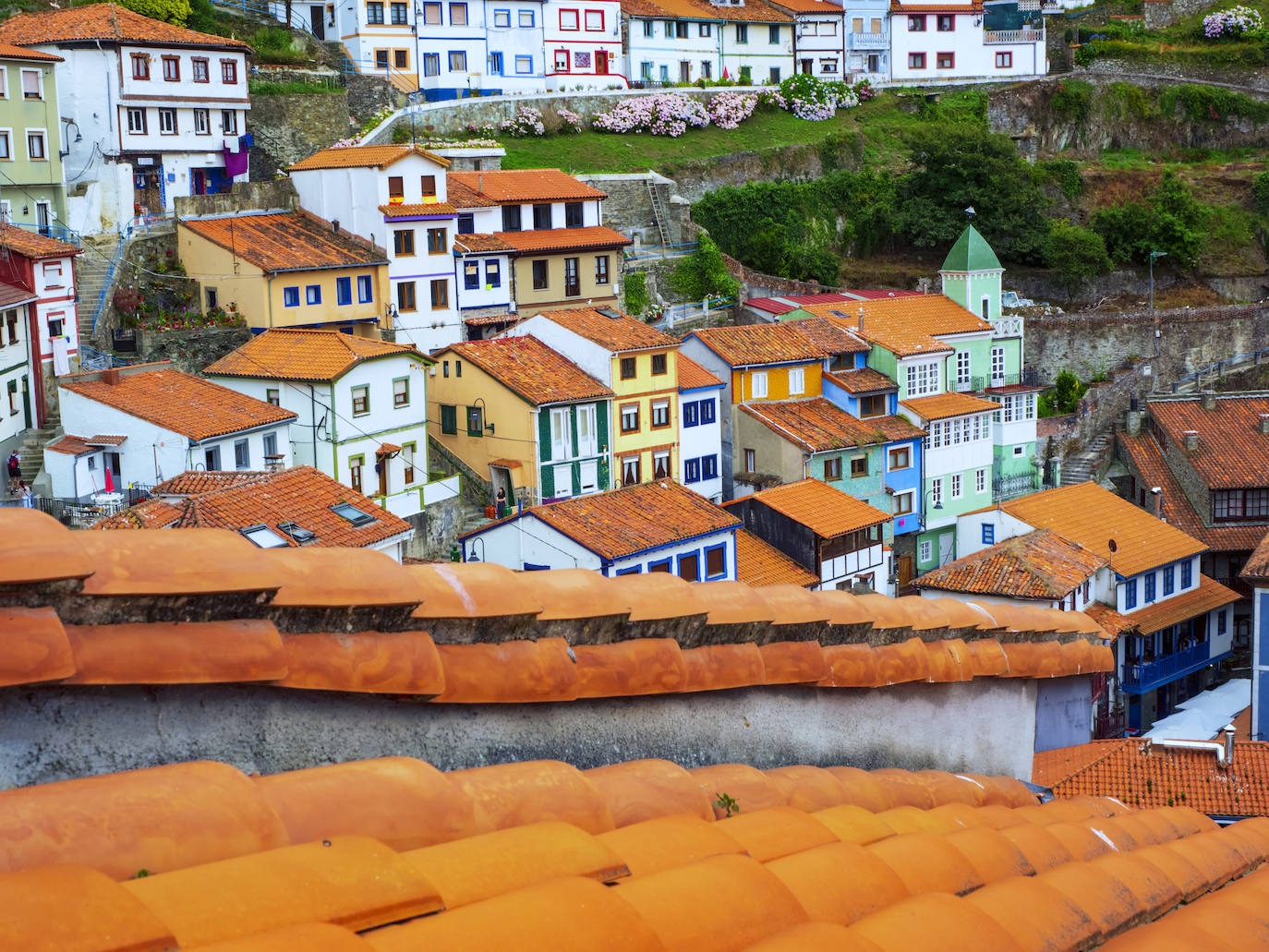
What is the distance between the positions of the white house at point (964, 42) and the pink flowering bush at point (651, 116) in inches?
678

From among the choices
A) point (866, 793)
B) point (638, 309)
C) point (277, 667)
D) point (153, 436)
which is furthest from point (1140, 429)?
point (277, 667)

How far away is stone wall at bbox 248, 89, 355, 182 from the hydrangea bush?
4965cm

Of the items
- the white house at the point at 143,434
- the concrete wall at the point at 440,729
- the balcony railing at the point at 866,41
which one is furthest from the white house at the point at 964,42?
the concrete wall at the point at 440,729

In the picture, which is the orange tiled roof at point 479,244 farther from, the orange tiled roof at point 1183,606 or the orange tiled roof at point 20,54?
the orange tiled roof at point 1183,606

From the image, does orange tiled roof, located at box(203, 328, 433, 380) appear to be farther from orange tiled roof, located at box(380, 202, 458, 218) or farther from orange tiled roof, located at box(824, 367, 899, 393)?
orange tiled roof, located at box(824, 367, 899, 393)

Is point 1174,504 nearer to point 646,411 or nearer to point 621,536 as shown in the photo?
point 646,411

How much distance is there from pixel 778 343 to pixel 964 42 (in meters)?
41.0

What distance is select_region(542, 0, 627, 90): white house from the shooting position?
225 ft

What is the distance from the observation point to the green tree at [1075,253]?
62562 millimetres

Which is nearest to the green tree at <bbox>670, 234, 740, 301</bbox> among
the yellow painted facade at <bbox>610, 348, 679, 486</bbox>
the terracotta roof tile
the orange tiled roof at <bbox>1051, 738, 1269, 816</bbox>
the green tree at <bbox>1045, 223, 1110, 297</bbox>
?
the terracotta roof tile

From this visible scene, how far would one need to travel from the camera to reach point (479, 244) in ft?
157

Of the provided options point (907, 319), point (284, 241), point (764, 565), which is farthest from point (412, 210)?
point (907, 319)

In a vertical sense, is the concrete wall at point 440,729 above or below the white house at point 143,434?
above

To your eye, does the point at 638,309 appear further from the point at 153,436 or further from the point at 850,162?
the point at 153,436
